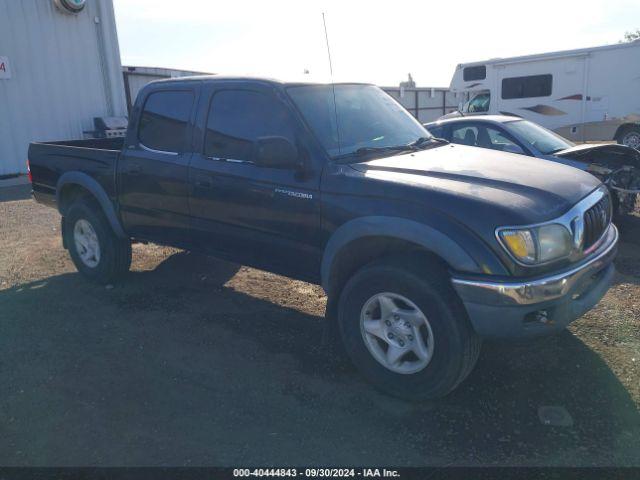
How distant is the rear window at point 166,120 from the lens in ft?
14.7

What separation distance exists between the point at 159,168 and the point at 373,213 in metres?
2.17

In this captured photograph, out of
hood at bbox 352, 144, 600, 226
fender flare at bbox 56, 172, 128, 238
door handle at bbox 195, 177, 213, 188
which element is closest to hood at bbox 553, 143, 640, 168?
hood at bbox 352, 144, 600, 226

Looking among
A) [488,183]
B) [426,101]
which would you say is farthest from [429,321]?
[426,101]

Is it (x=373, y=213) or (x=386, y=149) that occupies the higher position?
(x=386, y=149)

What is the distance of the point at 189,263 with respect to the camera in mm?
6207

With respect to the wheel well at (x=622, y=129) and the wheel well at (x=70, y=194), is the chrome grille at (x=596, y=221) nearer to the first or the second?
the wheel well at (x=70, y=194)

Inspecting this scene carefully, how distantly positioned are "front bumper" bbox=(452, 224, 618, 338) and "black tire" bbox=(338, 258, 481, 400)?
0.11 metres

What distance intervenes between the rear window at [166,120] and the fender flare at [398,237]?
1782mm

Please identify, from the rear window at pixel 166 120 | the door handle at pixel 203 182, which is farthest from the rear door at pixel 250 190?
the rear window at pixel 166 120

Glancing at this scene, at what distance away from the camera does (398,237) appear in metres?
3.10

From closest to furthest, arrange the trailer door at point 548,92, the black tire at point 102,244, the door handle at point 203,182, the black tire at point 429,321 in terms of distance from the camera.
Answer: the black tire at point 429,321 < the door handle at point 203,182 < the black tire at point 102,244 < the trailer door at point 548,92

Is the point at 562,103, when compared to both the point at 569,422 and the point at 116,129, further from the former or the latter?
the point at 569,422

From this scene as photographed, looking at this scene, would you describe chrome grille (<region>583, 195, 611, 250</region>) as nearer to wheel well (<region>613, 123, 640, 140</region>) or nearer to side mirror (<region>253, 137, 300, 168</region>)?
side mirror (<region>253, 137, 300, 168</region>)

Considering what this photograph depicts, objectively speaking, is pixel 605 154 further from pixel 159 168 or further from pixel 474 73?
pixel 474 73
